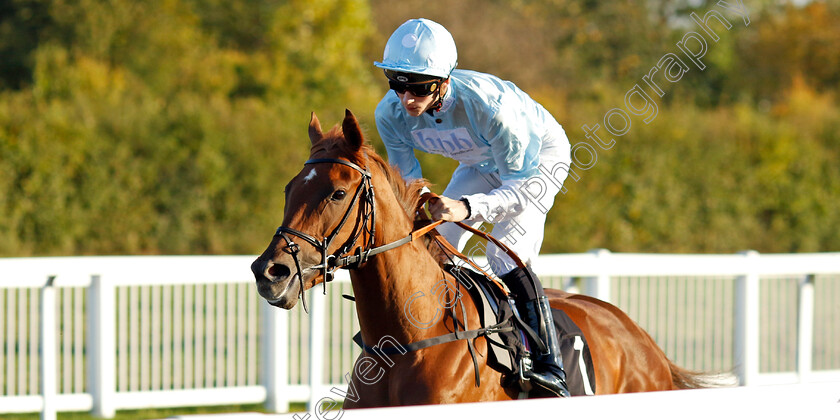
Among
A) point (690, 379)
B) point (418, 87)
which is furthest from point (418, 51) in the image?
point (690, 379)

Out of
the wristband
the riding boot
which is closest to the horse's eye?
the wristband

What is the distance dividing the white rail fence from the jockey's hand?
2.10 m

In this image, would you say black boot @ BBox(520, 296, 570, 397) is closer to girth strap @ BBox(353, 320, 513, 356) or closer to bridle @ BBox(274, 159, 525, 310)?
girth strap @ BBox(353, 320, 513, 356)

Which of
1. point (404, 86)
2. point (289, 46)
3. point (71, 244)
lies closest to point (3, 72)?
point (289, 46)

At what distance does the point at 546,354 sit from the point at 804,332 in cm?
399

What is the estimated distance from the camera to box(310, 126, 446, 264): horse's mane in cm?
269

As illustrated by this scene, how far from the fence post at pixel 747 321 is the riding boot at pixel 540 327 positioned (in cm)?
344

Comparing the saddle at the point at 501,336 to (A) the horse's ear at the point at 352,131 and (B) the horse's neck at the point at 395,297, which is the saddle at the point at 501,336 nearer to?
(B) the horse's neck at the point at 395,297

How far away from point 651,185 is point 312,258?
31.7 feet

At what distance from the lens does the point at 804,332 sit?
6.25m

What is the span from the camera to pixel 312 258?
2.46 m

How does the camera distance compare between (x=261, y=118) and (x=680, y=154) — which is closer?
(x=261, y=118)

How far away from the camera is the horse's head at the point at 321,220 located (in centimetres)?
239

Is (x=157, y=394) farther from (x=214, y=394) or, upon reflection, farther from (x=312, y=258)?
(x=312, y=258)
